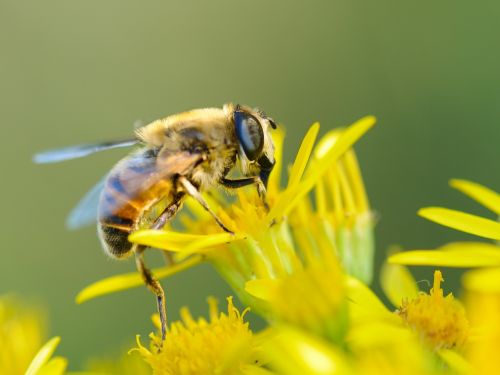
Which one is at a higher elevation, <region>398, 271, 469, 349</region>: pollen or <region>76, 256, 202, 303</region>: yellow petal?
<region>76, 256, 202, 303</region>: yellow petal

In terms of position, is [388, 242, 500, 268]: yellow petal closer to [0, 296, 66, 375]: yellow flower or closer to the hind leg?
the hind leg

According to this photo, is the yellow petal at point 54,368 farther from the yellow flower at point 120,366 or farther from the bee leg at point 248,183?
the bee leg at point 248,183

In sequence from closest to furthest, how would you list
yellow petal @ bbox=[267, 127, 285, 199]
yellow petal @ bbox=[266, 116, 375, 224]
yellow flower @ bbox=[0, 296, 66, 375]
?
yellow petal @ bbox=[266, 116, 375, 224], yellow flower @ bbox=[0, 296, 66, 375], yellow petal @ bbox=[267, 127, 285, 199]

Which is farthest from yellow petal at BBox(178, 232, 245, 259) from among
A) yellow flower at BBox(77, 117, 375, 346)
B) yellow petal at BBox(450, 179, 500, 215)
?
yellow petal at BBox(450, 179, 500, 215)

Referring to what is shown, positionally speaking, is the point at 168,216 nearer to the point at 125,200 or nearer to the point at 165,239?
the point at 125,200

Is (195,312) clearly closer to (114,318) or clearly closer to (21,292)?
(114,318)

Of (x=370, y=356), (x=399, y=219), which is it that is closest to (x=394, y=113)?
(x=399, y=219)

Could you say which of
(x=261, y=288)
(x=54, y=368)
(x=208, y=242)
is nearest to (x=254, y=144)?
(x=208, y=242)
